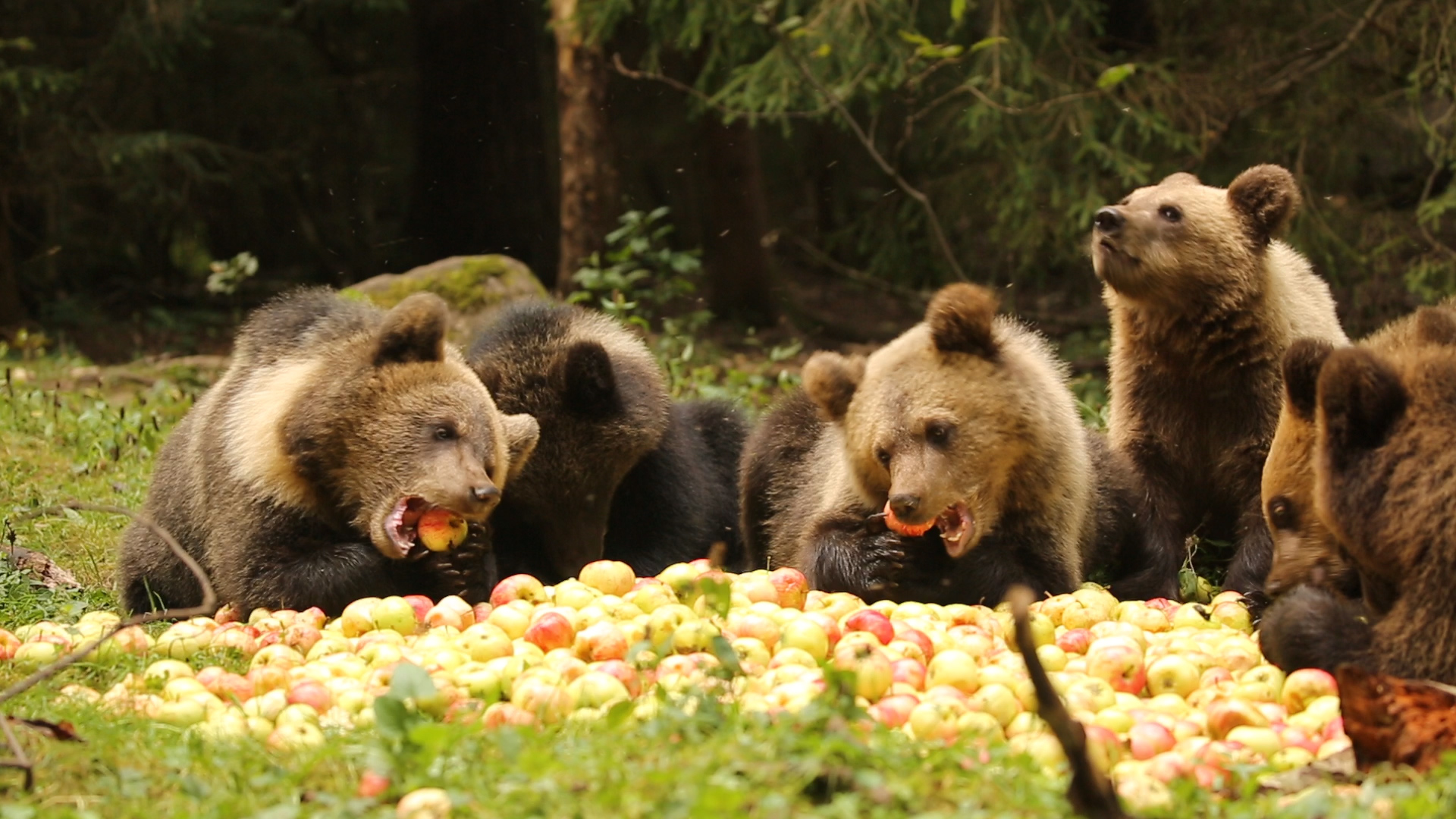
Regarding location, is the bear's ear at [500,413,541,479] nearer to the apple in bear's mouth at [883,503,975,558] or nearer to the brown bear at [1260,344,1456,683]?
the apple in bear's mouth at [883,503,975,558]

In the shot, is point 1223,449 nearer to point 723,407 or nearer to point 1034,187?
point 723,407

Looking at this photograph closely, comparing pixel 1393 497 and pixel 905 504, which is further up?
pixel 1393 497

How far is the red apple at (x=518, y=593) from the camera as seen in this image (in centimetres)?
533

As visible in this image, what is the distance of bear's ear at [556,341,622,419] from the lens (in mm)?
6137

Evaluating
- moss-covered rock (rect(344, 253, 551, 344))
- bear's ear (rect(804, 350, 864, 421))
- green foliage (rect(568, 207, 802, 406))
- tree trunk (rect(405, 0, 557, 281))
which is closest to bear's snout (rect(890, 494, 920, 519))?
bear's ear (rect(804, 350, 864, 421))

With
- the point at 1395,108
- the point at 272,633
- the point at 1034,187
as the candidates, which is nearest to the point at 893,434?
the point at 272,633

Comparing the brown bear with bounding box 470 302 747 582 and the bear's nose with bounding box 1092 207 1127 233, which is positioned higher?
the bear's nose with bounding box 1092 207 1127 233

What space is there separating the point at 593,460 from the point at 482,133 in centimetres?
898

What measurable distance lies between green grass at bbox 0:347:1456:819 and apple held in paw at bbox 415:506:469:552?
1432 millimetres

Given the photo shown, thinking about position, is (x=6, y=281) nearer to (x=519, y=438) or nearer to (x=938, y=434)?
(x=519, y=438)

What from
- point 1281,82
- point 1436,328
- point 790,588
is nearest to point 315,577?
point 790,588

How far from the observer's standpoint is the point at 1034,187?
1034 centimetres

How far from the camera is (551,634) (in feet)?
15.4

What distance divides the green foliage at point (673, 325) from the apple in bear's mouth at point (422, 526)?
3377 millimetres
